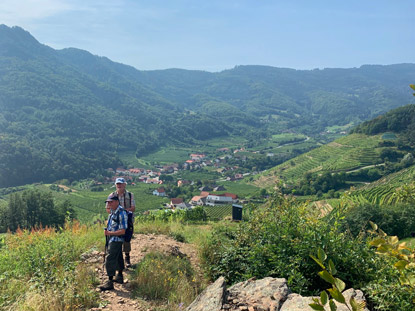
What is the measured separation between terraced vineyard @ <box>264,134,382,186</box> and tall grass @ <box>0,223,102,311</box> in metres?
48.4

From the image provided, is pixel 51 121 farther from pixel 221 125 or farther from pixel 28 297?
pixel 28 297

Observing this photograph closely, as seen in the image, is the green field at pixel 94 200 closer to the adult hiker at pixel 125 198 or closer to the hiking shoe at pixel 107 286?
the adult hiker at pixel 125 198

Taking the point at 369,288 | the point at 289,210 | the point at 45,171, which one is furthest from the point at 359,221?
the point at 45,171

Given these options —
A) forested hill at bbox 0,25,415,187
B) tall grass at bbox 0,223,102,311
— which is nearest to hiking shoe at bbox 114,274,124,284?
tall grass at bbox 0,223,102,311

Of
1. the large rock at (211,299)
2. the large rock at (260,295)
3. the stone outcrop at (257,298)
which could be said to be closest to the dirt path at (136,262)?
the large rock at (211,299)

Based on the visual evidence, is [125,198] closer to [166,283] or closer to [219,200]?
[166,283]

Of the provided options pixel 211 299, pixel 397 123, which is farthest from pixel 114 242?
pixel 397 123

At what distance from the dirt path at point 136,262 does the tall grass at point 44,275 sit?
0.71 ft

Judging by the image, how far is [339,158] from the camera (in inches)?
2269

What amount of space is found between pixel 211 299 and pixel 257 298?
0.57m

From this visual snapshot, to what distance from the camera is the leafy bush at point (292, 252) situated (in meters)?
3.88

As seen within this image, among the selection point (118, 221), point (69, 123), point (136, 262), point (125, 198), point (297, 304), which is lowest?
point (136, 262)

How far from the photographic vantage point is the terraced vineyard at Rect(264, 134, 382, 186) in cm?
5166

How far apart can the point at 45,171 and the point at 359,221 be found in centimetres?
7426
